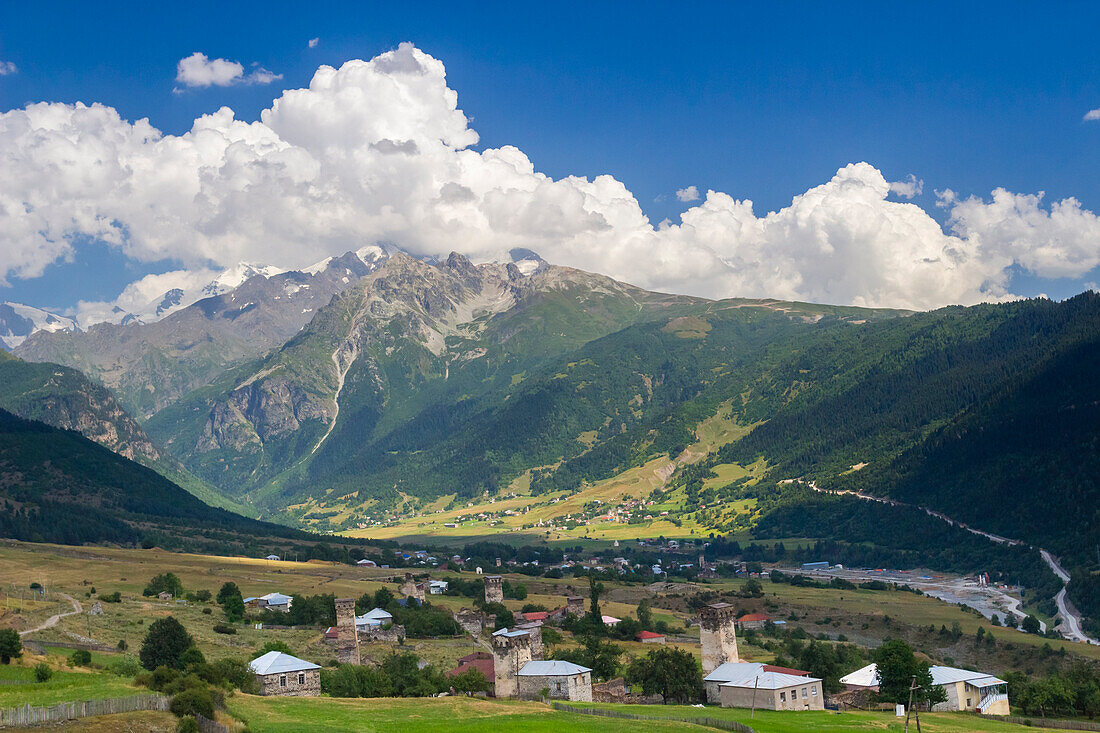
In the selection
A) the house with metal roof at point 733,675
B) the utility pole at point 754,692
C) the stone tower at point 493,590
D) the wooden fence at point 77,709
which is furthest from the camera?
the stone tower at point 493,590

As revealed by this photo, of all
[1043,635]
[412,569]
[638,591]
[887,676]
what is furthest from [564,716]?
[412,569]

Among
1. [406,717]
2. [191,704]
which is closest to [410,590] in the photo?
[406,717]

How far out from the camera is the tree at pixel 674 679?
6562 centimetres

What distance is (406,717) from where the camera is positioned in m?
49.3

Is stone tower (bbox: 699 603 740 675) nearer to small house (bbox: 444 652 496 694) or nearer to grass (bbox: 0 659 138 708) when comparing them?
small house (bbox: 444 652 496 694)

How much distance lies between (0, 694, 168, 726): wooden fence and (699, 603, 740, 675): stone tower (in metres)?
40.5

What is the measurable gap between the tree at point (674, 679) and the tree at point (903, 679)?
40.7ft

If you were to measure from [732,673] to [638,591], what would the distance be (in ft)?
303

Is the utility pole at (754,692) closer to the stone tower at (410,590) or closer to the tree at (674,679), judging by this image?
the tree at (674,679)

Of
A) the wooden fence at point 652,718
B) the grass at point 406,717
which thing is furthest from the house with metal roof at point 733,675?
the grass at point 406,717

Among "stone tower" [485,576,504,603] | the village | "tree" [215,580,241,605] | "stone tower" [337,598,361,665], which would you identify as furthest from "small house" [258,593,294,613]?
"stone tower" [337,598,361,665]

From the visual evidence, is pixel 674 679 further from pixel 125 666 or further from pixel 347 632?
pixel 125 666

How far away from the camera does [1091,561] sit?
158875 millimetres

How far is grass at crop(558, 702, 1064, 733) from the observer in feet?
172
